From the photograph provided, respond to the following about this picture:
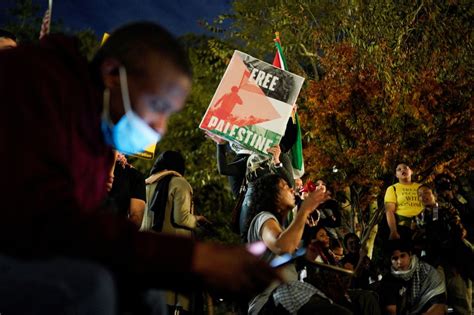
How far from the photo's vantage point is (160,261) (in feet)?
5.09

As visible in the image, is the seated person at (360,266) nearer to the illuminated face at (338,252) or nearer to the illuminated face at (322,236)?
the illuminated face at (338,252)

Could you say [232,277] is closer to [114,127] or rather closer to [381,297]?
[114,127]

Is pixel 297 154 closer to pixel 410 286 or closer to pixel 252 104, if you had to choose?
pixel 252 104

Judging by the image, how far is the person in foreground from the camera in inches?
57.8

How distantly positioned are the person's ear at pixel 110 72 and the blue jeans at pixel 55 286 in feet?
1.89

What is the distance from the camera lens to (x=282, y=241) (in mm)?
3754

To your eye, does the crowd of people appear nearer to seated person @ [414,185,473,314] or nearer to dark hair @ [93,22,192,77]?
dark hair @ [93,22,192,77]

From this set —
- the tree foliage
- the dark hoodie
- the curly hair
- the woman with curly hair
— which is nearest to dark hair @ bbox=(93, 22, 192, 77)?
the dark hoodie

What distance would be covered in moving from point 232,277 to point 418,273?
555 centimetres

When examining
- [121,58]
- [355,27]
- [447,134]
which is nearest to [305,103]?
[355,27]

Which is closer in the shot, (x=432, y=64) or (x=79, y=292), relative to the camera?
(x=79, y=292)

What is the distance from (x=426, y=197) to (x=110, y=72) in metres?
6.30

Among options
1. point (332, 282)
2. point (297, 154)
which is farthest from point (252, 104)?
point (332, 282)

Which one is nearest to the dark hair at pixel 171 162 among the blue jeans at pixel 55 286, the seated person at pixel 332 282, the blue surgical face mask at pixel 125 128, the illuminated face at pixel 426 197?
the seated person at pixel 332 282
